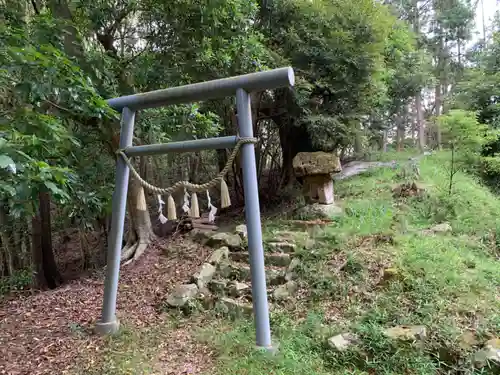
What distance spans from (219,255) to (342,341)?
2.29 meters

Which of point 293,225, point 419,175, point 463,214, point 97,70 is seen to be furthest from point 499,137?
point 97,70

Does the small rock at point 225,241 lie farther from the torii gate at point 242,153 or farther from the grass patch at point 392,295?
the torii gate at point 242,153

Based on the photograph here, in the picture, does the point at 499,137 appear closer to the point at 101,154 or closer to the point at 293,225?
the point at 293,225

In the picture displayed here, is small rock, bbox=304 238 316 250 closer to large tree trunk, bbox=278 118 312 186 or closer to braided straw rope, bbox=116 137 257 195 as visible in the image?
braided straw rope, bbox=116 137 257 195

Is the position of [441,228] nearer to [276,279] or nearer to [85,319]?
[276,279]

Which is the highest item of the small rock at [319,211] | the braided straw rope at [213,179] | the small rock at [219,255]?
the braided straw rope at [213,179]

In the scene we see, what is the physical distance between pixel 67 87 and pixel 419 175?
23.4ft

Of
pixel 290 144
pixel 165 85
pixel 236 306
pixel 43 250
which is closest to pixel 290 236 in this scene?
pixel 236 306

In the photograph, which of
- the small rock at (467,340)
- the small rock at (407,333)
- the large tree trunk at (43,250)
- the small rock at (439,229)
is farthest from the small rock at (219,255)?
the large tree trunk at (43,250)

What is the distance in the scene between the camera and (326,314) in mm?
3672

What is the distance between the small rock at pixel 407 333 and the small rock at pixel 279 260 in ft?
6.10

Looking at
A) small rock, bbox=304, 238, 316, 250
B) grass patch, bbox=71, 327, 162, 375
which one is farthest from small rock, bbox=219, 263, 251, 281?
grass patch, bbox=71, 327, 162, 375

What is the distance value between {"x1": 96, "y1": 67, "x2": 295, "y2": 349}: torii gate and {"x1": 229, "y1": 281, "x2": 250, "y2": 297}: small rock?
1274 millimetres

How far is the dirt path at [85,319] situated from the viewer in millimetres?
2959
